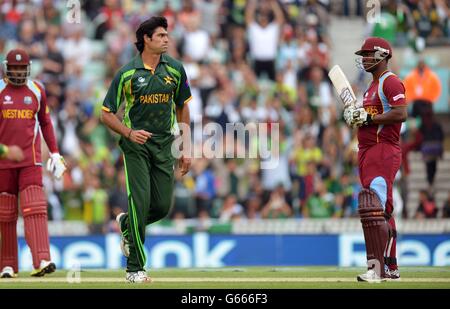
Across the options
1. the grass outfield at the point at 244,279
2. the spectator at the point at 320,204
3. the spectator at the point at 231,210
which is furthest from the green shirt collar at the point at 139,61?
the spectator at the point at 320,204

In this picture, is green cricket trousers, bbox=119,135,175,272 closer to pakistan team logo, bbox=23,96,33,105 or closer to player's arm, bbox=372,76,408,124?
pakistan team logo, bbox=23,96,33,105

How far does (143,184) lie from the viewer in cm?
1288

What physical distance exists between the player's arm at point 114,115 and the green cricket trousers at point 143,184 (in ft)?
0.40

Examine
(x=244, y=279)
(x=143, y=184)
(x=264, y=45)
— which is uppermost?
(x=264, y=45)

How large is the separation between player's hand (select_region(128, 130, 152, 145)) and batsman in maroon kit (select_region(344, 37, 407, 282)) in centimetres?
213

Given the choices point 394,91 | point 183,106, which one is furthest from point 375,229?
point 183,106

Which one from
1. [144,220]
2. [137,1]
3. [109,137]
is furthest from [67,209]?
[144,220]

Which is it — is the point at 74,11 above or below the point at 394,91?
above

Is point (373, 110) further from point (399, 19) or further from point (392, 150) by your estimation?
point (399, 19)

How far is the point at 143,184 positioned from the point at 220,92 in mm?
11174

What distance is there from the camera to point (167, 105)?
42.8ft

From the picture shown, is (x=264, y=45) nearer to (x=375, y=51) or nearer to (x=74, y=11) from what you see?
(x=74, y=11)

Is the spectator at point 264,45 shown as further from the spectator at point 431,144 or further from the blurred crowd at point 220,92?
the spectator at point 431,144

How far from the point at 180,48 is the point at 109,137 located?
8.40 feet
